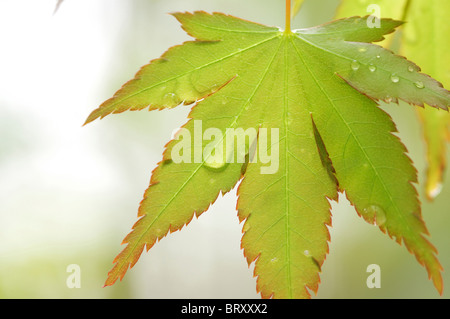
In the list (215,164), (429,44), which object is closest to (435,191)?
(429,44)

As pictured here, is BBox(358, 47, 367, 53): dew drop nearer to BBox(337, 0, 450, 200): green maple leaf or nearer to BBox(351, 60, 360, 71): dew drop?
BBox(351, 60, 360, 71): dew drop

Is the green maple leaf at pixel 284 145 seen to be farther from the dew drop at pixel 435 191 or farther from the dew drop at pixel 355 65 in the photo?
the dew drop at pixel 435 191

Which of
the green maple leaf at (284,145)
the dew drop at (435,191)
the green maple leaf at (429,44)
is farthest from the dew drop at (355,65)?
the dew drop at (435,191)

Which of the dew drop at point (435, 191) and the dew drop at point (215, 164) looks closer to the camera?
the dew drop at point (215, 164)

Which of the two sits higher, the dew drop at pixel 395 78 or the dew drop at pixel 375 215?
the dew drop at pixel 395 78

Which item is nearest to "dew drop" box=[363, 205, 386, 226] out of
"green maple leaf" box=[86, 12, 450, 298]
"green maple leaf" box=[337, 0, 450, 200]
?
"green maple leaf" box=[86, 12, 450, 298]

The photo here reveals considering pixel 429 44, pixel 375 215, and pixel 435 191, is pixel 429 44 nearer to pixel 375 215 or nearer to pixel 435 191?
pixel 435 191
